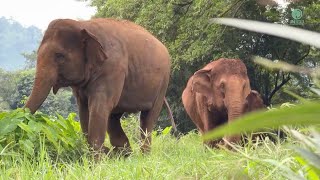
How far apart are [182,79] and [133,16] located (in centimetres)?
207

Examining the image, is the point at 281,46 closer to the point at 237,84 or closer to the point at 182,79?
the point at 182,79

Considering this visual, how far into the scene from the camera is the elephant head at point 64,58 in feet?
18.0

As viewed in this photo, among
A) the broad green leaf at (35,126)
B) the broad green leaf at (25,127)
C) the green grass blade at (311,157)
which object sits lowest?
the broad green leaf at (35,126)

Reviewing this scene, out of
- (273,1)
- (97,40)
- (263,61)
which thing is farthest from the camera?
(273,1)

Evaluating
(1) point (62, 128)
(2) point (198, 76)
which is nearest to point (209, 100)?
(2) point (198, 76)

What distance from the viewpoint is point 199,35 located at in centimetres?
1525

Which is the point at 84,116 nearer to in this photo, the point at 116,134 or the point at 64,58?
the point at 64,58

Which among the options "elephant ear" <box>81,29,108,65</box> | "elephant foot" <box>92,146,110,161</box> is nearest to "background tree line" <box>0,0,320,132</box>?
"elephant ear" <box>81,29,108,65</box>

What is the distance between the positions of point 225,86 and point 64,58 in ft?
8.98

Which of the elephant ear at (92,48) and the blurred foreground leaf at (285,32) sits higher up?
the blurred foreground leaf at (285,32)

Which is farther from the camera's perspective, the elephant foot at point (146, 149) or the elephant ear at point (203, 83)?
the elephant ear at point (203, 83)

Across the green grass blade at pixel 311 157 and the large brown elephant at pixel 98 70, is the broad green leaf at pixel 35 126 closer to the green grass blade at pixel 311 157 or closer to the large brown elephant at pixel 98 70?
the large brown elephant at pixel 98 70

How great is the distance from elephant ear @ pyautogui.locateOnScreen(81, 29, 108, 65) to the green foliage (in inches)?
31.6

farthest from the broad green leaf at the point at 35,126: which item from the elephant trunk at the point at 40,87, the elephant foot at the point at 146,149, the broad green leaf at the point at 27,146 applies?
the elephant foot at the point at 146,149
